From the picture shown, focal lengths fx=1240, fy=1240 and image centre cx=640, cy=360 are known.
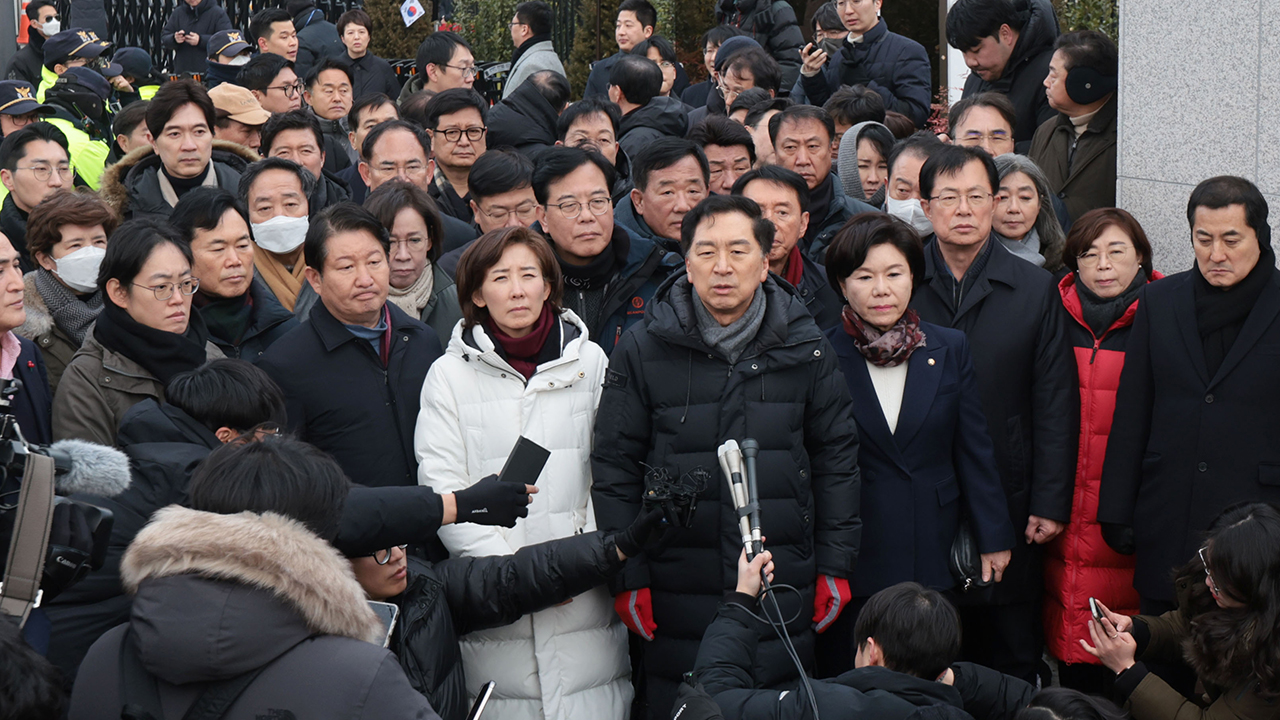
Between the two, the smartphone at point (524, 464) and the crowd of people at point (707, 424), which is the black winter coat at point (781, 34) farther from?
the smartphone at point (524, 464)

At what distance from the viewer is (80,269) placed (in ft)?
15.3

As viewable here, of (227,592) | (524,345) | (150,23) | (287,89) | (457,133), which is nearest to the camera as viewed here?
(227,592)

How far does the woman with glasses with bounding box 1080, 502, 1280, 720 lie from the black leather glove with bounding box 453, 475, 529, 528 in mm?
1959

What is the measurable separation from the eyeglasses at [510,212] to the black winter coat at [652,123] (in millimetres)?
2006

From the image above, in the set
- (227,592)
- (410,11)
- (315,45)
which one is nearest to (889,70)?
(315,45)

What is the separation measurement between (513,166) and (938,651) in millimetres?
3087

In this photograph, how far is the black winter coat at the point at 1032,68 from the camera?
6.95 m

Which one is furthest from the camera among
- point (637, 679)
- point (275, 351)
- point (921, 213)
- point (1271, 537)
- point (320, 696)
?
point (921, 213)

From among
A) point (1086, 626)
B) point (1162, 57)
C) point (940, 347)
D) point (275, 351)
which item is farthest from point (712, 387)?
point (1162, 57)

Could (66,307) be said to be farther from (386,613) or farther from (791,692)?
(791,692)

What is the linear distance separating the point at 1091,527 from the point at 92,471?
3.40 m

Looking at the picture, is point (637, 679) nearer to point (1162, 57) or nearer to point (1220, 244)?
point (1220, 244)

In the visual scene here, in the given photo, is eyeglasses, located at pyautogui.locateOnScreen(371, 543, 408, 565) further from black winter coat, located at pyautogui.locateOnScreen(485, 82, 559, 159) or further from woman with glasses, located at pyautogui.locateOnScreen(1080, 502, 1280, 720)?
black winter coat, located at pyautogui.locateOnScreen(485, 82, 559, 159)

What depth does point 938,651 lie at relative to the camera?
329cm
